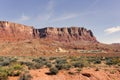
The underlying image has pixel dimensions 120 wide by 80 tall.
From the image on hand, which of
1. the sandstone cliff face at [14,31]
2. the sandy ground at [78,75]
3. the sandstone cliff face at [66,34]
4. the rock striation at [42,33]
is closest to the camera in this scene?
the sandy ground at [78,75]

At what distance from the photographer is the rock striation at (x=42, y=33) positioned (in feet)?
390

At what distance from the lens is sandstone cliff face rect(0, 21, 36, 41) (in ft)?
383

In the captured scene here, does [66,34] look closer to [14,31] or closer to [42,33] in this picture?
[42,33]

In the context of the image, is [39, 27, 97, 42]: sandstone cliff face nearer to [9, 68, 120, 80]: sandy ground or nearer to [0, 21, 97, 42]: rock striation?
[0, 21, 97, 42]: rock striation

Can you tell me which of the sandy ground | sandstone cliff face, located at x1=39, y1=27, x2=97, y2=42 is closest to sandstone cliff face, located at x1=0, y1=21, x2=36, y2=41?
sandstone cliff face, located at x1=39, y1=27, x2=97, y2=42

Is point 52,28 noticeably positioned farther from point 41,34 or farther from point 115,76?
point 115,76

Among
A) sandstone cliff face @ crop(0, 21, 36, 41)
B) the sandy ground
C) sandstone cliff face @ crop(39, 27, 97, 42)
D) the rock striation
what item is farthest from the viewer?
sandstone cliff face @ crop(39, 27, 97, 42)

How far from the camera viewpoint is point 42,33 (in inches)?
5546

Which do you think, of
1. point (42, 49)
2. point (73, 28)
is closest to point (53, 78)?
point (42, 49)

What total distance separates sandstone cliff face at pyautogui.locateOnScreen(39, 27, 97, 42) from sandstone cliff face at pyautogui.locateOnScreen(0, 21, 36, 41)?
1012 centimetres

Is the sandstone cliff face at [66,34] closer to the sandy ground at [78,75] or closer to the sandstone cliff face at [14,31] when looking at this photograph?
the sandstone cliff face at [14,31]

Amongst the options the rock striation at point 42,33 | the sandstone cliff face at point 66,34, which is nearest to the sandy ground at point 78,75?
the rock striation at point 42,33

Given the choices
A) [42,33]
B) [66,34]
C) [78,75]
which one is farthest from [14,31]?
A: [78,75]

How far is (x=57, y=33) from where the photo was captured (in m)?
142
